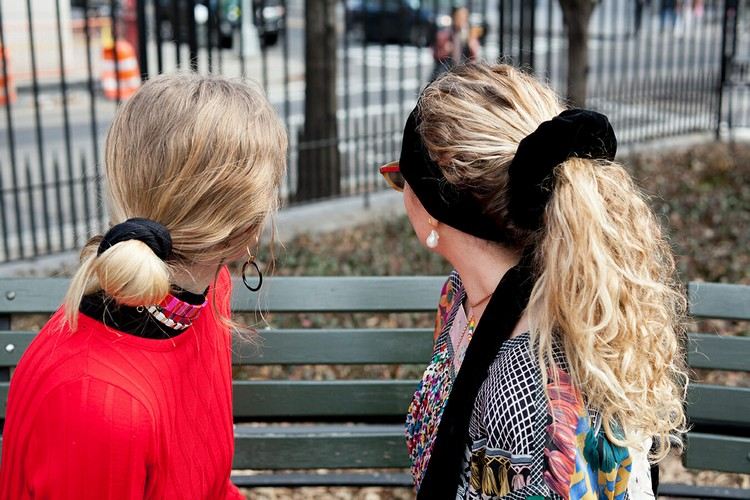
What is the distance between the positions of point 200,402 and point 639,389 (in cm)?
88

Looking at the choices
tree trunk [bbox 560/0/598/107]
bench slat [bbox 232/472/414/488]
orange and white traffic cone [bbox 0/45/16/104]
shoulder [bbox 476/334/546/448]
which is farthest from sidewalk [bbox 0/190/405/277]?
shoulder [bbox 476/334/546/448]

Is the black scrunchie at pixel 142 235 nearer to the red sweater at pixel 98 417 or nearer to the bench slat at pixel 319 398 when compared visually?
the red sweater at pixel 98 417

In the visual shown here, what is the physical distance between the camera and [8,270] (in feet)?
18.8

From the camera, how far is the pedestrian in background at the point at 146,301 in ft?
5.34

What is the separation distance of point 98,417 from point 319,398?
47.8 inches

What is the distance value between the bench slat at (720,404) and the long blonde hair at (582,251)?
85cm

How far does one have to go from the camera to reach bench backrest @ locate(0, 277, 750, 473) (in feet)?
8.77

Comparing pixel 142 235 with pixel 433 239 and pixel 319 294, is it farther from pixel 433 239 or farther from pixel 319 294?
pixel 319 294

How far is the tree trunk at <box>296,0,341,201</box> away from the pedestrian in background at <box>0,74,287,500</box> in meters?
5.14

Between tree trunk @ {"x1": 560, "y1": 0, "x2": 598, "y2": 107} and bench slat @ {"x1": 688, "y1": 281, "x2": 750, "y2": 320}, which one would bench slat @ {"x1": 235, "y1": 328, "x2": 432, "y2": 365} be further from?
tree trunk @ {"x1": 560, "y1": 0, "x2": 598, "y2": 107}

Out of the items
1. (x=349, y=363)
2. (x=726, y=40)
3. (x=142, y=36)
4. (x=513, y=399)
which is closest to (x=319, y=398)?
(x=349, y=363)

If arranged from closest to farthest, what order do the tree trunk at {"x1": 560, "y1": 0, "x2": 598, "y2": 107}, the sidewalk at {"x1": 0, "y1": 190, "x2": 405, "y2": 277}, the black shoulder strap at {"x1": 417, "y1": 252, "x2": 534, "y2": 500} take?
the black shoulder strap at {"x1": 417, "y1": 252, "x2": 534, "y2": 500}
the sidewalk at {"x1": 0, "y1": 190, "x2": 405, "y2": 277}
the tree trunk at {"x1": 560, "y1": 0, "x2": 598, "y2": 107}

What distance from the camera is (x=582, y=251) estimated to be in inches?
66.0

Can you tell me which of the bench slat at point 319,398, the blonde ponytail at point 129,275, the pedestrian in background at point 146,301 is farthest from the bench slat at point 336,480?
the blonde ponytail at point 129,275
